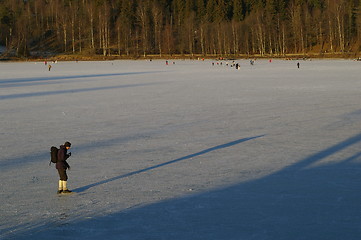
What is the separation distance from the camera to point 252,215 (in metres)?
5.16

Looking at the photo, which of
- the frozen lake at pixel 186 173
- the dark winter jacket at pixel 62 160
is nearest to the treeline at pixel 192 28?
the frozen lake at pixel 186 173

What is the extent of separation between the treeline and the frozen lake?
58062mm

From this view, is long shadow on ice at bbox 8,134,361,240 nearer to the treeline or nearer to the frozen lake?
the frozen lake

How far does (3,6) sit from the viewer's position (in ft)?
289

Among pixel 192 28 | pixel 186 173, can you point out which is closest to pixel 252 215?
pixel 186 173

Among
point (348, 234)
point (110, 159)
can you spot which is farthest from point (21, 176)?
point (348, 234)

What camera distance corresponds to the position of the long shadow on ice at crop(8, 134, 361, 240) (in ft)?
15.3

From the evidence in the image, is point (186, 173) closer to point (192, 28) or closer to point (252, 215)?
point (252, 215)

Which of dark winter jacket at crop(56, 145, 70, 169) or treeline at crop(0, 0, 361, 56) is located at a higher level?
treeline at crop(0, 0, 361, 56)

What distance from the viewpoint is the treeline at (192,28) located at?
7225 centimetres

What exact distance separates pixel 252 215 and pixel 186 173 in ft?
6.27

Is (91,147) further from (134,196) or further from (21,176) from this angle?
(134,196)

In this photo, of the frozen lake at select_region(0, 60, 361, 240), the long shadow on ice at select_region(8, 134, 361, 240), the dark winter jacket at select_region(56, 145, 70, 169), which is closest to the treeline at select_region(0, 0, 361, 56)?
the frozen lake at select_region(0, 60, 361, 240)

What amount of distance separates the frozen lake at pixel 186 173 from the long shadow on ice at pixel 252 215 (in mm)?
12
